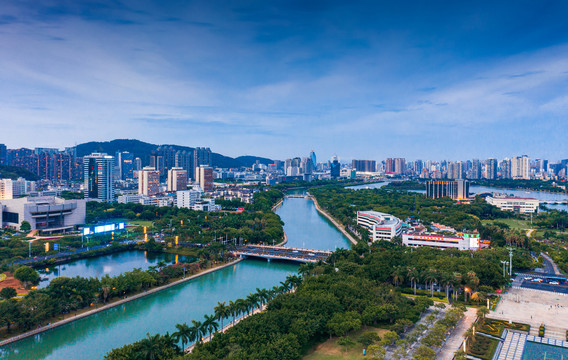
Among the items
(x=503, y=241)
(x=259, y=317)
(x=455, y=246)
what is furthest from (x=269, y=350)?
(x=503, y=241)

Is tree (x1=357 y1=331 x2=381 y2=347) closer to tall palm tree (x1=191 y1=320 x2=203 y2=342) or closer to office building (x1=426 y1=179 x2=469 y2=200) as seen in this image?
tall palm tree (x1=191 y1=320 x2=203 y2=342)

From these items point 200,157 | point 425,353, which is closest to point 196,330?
point 425,353

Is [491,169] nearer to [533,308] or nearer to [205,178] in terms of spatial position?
[205,178]

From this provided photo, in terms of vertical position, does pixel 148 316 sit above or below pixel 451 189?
below

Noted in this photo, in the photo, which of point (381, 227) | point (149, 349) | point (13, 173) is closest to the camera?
point (149, 349)

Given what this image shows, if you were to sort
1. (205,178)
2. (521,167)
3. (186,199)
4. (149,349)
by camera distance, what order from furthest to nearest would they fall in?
1. (521,167)
2. (205,178)
3. (186,199)
4. (149,349)

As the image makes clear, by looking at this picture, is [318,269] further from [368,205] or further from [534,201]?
[534,201]

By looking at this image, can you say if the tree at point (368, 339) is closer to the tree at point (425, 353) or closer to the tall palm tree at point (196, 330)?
the tree at point (425, 353)
